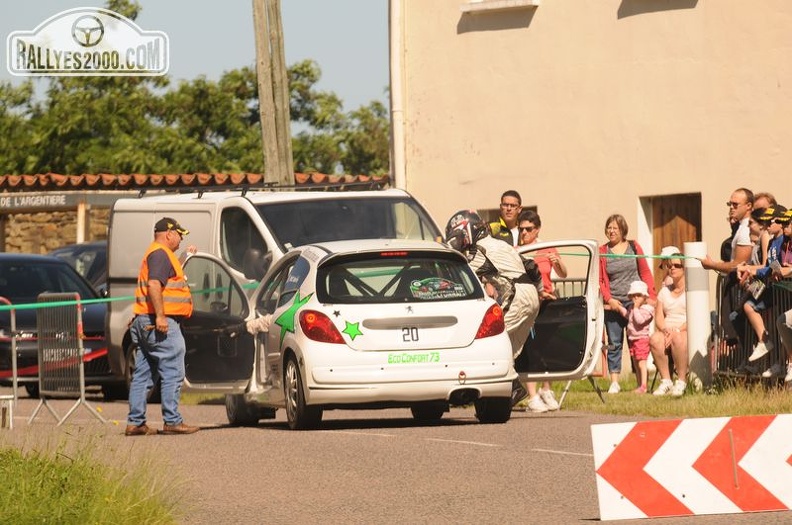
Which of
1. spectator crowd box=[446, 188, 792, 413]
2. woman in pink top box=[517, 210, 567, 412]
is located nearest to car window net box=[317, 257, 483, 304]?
spectator crowd box=[446, 188, 792, 413]

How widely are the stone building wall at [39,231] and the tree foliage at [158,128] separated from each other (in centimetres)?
1761

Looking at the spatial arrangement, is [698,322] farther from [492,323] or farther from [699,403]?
[492,323]

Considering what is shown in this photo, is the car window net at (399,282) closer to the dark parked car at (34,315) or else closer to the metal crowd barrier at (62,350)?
the metal crowd barrier at (62,350)

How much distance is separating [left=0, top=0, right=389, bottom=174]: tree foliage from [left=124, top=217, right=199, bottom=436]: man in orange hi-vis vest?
39945mm

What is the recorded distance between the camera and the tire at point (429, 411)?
17.3 meters

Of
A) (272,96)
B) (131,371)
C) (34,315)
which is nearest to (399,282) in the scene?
(131,371)

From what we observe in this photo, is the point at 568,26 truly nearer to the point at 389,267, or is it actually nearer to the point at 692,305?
the point at 692,305

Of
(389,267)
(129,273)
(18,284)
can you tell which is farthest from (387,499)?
(18,284)

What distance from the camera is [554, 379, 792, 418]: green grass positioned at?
16.0 metres

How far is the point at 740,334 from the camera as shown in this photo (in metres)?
17.5

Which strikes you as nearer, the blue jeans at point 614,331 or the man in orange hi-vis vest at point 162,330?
the man in orange hi-vis vest at point 162,330

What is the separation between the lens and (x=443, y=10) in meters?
26.5

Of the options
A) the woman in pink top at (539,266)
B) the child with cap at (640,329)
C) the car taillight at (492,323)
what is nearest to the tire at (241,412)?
the woman in pink top at (539,266)

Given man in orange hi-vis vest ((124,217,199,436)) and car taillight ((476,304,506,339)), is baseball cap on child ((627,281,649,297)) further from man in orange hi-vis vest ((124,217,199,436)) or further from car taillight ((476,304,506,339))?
man in orange hi-vis vest ((124,217,199,436))
